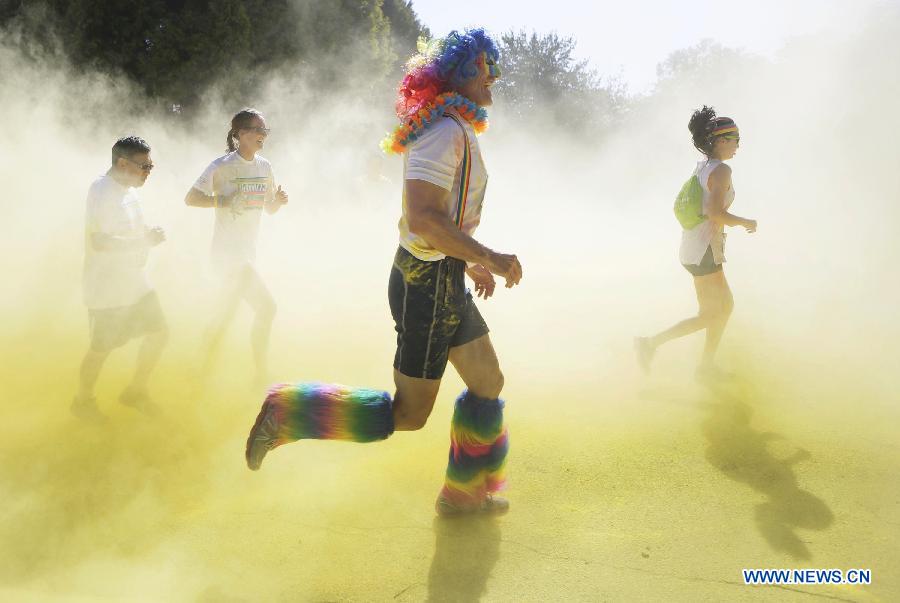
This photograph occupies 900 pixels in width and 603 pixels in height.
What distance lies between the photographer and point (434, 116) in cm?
250

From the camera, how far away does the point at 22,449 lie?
141 inches

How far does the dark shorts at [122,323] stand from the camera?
400 centimetres

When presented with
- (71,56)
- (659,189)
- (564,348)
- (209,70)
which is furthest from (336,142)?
(564,348)

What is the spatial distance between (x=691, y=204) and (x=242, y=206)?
296 centimetres

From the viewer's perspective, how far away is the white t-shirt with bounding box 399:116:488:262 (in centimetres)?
239

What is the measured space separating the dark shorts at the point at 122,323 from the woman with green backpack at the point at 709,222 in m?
3.33

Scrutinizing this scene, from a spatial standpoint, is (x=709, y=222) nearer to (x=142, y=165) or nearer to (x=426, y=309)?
(x=426, y=309)

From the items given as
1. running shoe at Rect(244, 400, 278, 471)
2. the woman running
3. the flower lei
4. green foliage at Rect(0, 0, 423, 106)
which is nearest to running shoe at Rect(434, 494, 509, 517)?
running shoe at Rect(244, 400, 278, 471)

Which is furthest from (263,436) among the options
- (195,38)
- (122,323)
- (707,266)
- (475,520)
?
(195,38)

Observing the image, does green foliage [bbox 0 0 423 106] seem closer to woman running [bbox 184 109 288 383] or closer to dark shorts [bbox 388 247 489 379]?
woman running [bbox 184 109 288 383]

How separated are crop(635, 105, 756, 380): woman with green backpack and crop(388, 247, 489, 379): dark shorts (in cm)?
241

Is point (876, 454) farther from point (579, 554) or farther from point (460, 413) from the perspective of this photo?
point (460, 413)

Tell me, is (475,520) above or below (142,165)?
below

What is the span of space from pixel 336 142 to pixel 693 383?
11859 mm
